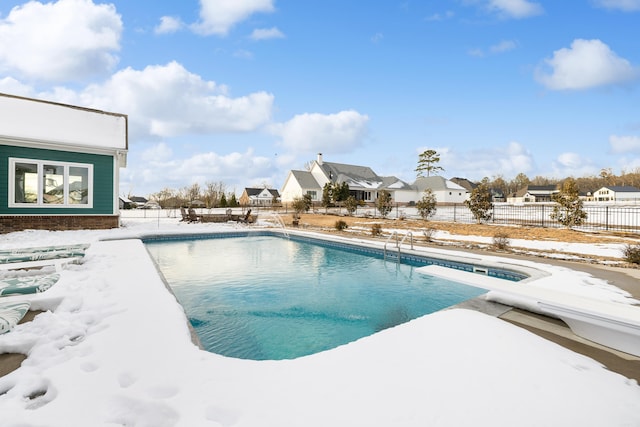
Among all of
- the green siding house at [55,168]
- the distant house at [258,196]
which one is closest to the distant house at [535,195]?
the distant house at [258,196]

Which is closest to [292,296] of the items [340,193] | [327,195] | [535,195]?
[327,195]

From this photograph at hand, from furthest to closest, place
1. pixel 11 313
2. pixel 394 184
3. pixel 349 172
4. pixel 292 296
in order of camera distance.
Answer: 1. pixel 349 172
2. pixel 394 184
3. pixel 292 296
4. pixel 11 313

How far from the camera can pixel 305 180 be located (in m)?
43.1

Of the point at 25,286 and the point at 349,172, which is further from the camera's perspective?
the point at 349,172

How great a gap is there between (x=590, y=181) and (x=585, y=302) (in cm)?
9053

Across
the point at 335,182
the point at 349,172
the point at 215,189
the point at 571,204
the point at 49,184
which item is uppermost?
the point at 349,172

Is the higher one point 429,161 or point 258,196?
point 429,161

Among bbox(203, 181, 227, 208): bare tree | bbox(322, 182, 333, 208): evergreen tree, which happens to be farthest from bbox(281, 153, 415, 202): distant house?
bbox(203, 181, 227, 208): bare tree

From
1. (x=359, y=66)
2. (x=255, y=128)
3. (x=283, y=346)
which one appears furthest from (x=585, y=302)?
(x=255, y=128)

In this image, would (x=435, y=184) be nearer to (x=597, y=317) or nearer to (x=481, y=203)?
(x=481, y=203)

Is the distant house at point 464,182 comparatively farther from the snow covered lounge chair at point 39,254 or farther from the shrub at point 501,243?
the snow covered lounge chair at point 39,254

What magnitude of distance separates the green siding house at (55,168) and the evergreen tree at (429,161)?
1906 inches

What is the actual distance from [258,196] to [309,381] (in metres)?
61.3

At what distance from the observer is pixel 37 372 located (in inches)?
93.5
